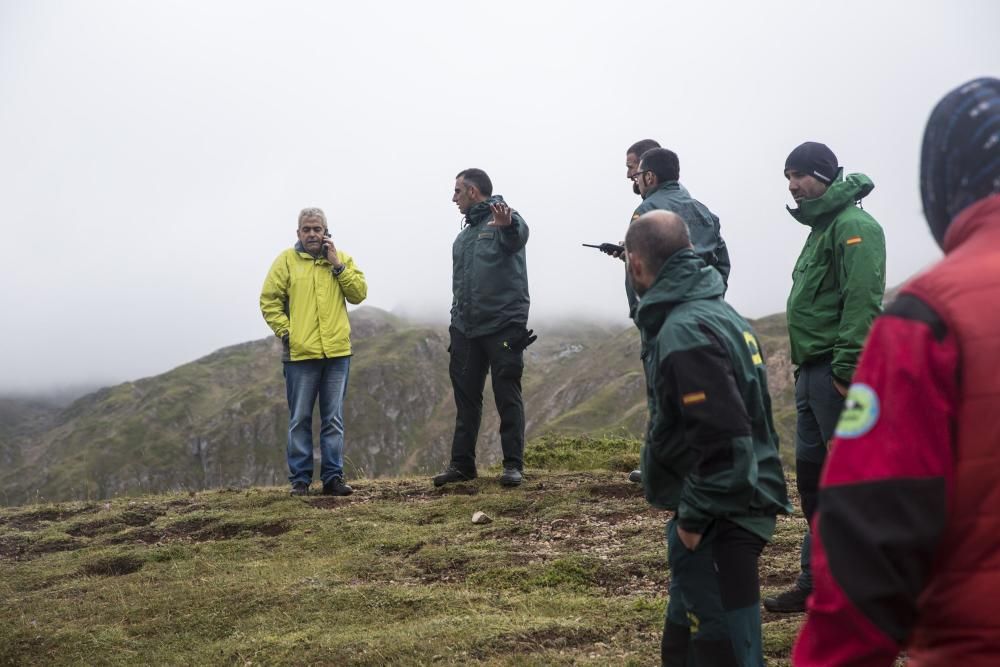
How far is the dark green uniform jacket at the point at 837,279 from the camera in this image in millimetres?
5980

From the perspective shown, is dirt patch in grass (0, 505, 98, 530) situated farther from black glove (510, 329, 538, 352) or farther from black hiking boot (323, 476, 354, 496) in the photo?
black glove (510, 329, 538, 352)

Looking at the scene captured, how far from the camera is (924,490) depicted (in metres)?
2.02

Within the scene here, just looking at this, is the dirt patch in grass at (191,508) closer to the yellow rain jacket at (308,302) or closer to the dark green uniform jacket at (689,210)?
the yellow rain jacket at (308,302)

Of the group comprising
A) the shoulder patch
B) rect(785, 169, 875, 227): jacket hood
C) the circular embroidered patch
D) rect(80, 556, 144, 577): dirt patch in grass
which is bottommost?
rect(80, 556, 144, 577): dirt patch in grass

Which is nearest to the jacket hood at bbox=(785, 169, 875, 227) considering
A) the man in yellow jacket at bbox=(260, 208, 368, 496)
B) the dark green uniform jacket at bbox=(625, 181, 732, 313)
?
the dark green uniform jacket at bbox=(625, 181, 732, 313)

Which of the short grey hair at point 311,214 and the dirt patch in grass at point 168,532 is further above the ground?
the short grey hair at point 311,214

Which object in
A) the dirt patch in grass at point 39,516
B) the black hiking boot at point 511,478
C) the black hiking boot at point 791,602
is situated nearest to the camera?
the black hiking boot at point 791,602

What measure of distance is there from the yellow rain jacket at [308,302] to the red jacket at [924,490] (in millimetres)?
9539

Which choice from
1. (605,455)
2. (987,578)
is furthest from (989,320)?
(605,455)

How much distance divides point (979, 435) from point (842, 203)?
4775 mm

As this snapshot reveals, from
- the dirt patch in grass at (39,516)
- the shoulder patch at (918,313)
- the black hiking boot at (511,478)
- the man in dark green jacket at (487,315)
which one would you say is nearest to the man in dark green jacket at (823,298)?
the shoulder patch at (918,313)

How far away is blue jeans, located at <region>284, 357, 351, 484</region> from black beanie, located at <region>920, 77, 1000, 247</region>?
938 centimetres

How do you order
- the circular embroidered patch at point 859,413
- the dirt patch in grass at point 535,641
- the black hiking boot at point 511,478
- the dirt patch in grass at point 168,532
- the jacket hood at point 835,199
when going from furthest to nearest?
1. the black hiking boot at point 511,478
2. the dirt patch in grass at point 168,532
3. the jacket hood at point 835,199
4. the dirt patch in grass at point 535,641
5. the circular embroidered patch at point 859,413

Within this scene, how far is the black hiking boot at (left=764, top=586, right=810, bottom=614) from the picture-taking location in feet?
19.9
